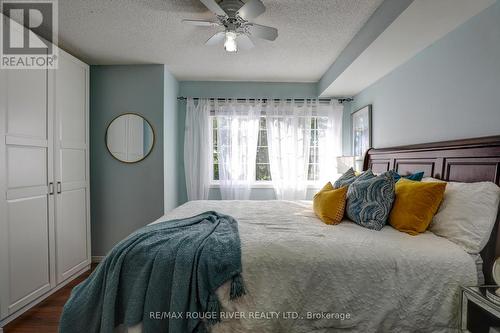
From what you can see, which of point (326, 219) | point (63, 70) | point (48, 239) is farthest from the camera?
point (63, 70)

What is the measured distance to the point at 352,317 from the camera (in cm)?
145

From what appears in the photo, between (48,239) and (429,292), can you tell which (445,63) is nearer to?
(429,292)

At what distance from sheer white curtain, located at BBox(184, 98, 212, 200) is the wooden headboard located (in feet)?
8.33

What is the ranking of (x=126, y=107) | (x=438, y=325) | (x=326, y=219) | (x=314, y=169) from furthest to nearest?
(x=314, y=169) → (x=126, y=107) → (x=326, y=219) → (x=438, y=325)

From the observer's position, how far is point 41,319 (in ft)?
7.33

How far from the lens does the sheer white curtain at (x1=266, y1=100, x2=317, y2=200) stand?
4160 millimetres

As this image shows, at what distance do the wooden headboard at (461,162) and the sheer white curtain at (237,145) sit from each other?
202 centimetres

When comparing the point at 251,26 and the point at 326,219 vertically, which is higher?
the point at 251,26

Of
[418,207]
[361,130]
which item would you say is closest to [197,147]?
[361,130]

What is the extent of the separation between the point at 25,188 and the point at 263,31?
7.94ft

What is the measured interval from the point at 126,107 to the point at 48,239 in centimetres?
174

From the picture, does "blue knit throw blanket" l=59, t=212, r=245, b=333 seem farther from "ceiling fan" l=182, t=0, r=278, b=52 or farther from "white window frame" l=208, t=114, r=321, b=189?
"white window frame" l=208, t=114, r=321, b=189

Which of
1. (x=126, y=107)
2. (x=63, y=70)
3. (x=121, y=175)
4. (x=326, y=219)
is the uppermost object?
(x=63, y=70)

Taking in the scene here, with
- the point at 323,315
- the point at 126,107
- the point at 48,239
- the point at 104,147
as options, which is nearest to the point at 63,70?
the point at 126,107
